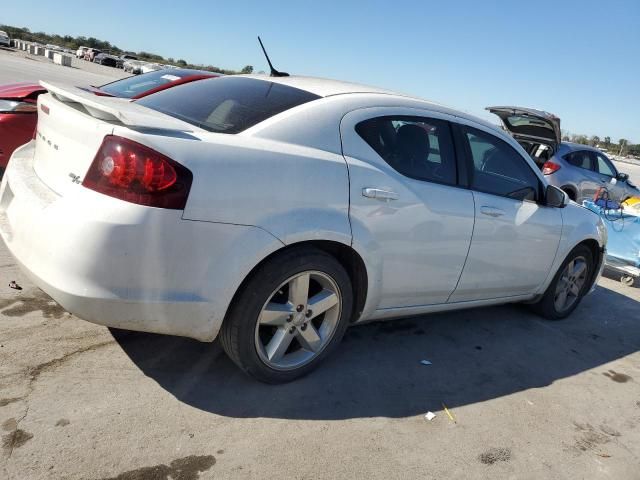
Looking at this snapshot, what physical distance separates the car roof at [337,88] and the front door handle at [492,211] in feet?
2.08

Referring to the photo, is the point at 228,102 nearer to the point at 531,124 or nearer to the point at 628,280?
the point at 628,280

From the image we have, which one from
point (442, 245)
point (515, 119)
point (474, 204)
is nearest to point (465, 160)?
point (474, 204)

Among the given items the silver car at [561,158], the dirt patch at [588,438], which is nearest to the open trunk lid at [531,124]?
the silver car at [561,158]

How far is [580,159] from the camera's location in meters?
10.4

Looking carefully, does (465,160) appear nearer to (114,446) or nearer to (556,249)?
(556,249)

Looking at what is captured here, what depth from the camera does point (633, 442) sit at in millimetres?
3068

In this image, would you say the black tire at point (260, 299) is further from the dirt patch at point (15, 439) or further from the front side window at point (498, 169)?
the front side window at point (498, 169)

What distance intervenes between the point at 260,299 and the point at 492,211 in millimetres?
1839

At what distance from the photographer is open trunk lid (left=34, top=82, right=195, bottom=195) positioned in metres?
2.37

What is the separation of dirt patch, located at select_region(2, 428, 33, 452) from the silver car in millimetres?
7475

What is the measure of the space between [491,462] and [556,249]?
7.41 ft

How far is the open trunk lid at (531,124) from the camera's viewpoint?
25.4ft

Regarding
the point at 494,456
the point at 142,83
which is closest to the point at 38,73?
the point at 142,83

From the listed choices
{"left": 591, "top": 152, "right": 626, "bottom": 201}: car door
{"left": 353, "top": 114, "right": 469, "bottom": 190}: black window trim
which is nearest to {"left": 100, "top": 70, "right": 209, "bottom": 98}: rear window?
{"left": 353, "top": 114, "right": 469, "bottom": 190}: black window trim
